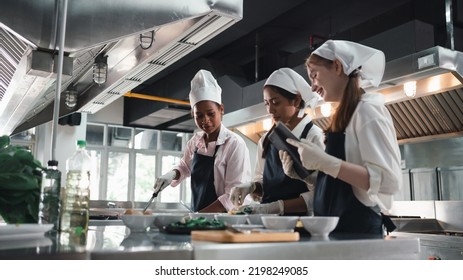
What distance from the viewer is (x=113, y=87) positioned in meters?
3.11

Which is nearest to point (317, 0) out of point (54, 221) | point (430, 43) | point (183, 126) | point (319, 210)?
point (430, 43)

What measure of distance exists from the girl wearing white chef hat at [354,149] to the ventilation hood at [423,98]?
5.35ft

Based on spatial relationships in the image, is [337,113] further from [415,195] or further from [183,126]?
[183,126]

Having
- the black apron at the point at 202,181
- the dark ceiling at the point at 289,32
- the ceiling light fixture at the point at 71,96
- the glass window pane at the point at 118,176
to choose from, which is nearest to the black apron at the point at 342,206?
the black apron at the point at 202,181

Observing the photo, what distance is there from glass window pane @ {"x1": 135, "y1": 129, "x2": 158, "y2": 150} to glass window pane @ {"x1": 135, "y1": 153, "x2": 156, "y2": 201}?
23cm

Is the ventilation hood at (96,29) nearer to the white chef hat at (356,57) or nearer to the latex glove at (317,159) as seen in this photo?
the white chef hat at (356,57)

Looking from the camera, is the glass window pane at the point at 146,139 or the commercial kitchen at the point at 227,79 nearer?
the commercial kitchen at the point at 227,79

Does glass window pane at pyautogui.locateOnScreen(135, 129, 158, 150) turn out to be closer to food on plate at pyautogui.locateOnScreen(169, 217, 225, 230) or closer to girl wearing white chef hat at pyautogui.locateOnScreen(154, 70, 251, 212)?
girl wearing white chef hat at pyautogui.locateOnScreen(154, 70, 251, 212)

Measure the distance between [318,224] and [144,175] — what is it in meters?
9.24

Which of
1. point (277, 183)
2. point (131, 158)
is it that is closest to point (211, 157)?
point (277, 183)

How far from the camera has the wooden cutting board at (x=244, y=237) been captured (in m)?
0.85

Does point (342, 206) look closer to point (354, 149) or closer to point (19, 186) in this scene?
point (354, 149)

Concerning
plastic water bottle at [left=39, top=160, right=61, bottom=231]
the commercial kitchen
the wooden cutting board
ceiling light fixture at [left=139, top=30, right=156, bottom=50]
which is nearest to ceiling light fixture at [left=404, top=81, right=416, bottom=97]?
the commercial kitchen

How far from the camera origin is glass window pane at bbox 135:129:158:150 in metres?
10.1
